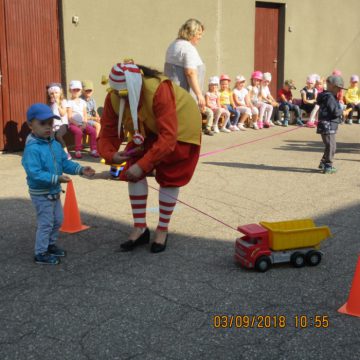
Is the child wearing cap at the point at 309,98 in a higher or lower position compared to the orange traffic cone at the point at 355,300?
higher

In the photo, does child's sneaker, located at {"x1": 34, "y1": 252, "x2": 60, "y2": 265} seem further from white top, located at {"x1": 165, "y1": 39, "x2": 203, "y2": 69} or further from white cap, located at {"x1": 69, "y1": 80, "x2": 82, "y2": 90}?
white cap, located at {"x1": 69, "y1": 80, "x2": 82, "y2": 90}

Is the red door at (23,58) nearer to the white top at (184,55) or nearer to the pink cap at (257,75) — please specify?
the white top at (184,55)

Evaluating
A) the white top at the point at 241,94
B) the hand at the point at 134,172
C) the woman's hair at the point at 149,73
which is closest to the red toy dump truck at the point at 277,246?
the hand at the point at 134,172

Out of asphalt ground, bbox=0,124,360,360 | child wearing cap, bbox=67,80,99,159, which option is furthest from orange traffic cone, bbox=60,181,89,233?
child wearing cap, bbox=67,80,99,159

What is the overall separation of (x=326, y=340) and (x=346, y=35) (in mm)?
15246

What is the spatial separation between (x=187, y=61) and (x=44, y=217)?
9.73ft

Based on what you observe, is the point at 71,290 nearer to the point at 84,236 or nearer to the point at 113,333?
the point at 113,333

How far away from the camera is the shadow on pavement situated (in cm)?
321

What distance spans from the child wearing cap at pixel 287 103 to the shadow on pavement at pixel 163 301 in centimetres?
930

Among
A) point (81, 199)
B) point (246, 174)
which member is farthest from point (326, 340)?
point (246, 174)

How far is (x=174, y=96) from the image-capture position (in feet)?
14.9

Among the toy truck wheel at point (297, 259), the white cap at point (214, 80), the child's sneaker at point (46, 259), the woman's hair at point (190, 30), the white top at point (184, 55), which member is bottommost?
the child's sneaker at point (46, 259)

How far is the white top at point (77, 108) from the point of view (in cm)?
978

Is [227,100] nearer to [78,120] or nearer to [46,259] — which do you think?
[78,120]
